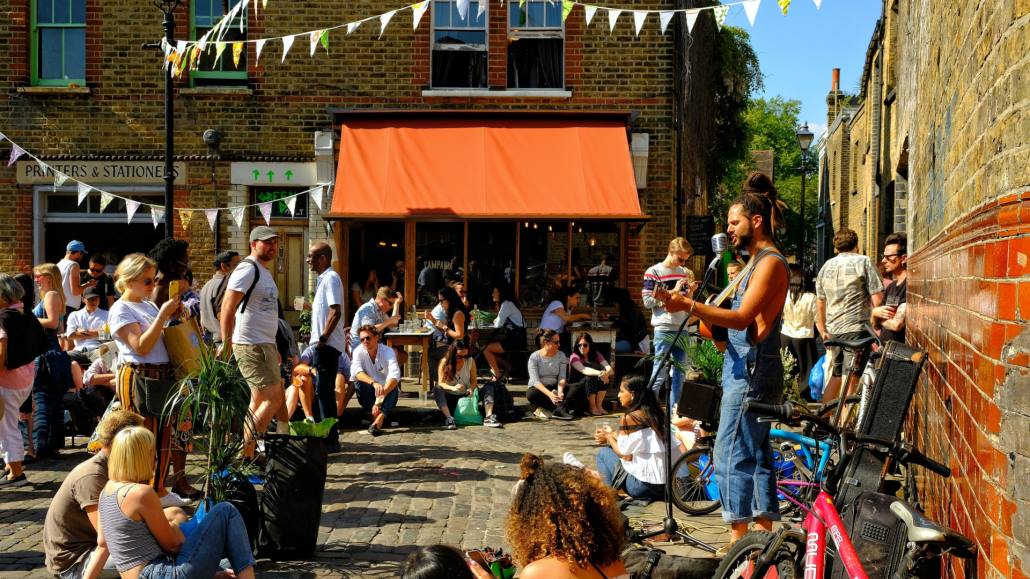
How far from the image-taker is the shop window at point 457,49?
55.6 feet

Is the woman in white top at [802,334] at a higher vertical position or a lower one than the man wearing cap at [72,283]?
lower

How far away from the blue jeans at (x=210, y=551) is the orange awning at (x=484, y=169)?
10.3 m

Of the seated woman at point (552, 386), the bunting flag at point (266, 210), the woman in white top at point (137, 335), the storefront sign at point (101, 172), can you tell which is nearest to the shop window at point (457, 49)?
the bunting flag at point (266, 210)

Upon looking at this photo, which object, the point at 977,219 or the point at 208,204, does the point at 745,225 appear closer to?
the point at 977,219

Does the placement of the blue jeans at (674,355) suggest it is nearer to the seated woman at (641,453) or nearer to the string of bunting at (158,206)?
the seated woman at (641,453)

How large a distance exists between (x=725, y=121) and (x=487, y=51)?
13.5m

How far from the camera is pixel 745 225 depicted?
5.42m

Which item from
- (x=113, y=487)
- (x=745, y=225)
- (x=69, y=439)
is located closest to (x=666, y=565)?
(x=745, y=225)

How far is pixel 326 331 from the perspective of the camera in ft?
33.2

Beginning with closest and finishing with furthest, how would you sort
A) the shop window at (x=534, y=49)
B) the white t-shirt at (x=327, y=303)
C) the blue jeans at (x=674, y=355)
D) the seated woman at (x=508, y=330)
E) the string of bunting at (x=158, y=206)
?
the blue jeans at (x=674, y=355) < the white t-shirt at (x=327, y=303) < the seated woman at (x=508, y=330) < the string of bunting at (x=158, y=206) < the shop window at (x=534, y=49)

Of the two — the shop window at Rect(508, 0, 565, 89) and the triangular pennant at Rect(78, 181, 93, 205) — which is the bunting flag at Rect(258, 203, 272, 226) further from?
the shop window at Rect(508, 0, 565, 89)

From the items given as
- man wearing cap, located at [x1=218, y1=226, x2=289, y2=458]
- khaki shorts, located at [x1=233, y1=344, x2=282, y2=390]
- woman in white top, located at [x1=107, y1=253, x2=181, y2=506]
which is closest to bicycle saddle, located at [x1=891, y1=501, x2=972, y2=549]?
woman in white top, located at [x1=107, y1=253, x2=181, y2=506]

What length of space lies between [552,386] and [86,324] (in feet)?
17.7

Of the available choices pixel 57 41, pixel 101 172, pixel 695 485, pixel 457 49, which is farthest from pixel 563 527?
pixel 57 41
